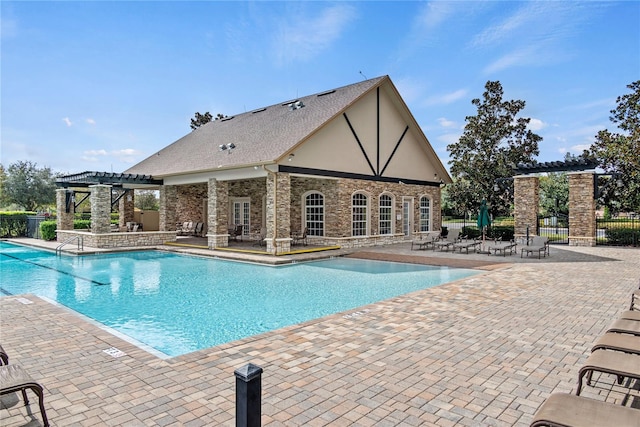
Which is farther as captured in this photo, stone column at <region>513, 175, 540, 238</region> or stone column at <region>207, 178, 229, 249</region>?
stone column at <region>513, 175, 540, 238</region>

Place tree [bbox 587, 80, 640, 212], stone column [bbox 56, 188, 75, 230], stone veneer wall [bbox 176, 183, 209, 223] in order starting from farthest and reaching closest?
stone veneer wall [bbox 176, 183, 209, 223] < stone column [bbox 56, 188, 75, 230] < tree [bbox 587, 80, 640, 212]

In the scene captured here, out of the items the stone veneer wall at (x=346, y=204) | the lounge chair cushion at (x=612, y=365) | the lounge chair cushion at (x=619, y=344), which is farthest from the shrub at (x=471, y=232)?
the lounge chair cushion at (x=612, y=365)

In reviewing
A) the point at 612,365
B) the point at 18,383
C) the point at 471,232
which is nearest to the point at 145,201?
the point at 471,232

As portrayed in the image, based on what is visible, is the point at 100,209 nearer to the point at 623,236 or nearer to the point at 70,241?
the point at 70,241

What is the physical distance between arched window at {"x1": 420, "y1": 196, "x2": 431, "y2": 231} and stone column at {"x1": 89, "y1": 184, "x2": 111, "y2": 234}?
17.0 m

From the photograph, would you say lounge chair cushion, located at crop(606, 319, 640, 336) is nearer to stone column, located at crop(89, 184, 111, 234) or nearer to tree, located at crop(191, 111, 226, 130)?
stone column, located at crop(89, 184, 111, 234)

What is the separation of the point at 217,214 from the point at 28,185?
89.7 feet

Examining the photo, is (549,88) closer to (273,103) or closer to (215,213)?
(273,103)

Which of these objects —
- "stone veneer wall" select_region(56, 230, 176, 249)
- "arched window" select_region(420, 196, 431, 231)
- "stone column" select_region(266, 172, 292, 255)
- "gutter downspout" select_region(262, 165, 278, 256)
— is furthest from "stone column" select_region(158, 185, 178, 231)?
"arched window" select_region(420, 196, 431, 231)

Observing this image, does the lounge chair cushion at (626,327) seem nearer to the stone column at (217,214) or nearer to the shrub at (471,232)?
the stone column at (217,214)

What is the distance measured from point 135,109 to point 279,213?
13.9 metres

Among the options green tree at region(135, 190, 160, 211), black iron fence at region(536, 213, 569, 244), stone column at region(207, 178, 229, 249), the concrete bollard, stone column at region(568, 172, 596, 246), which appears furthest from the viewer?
green tree at region(135, 190, 160, 211)

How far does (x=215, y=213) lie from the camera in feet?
57.0

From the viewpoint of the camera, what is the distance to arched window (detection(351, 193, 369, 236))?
1850 cm
